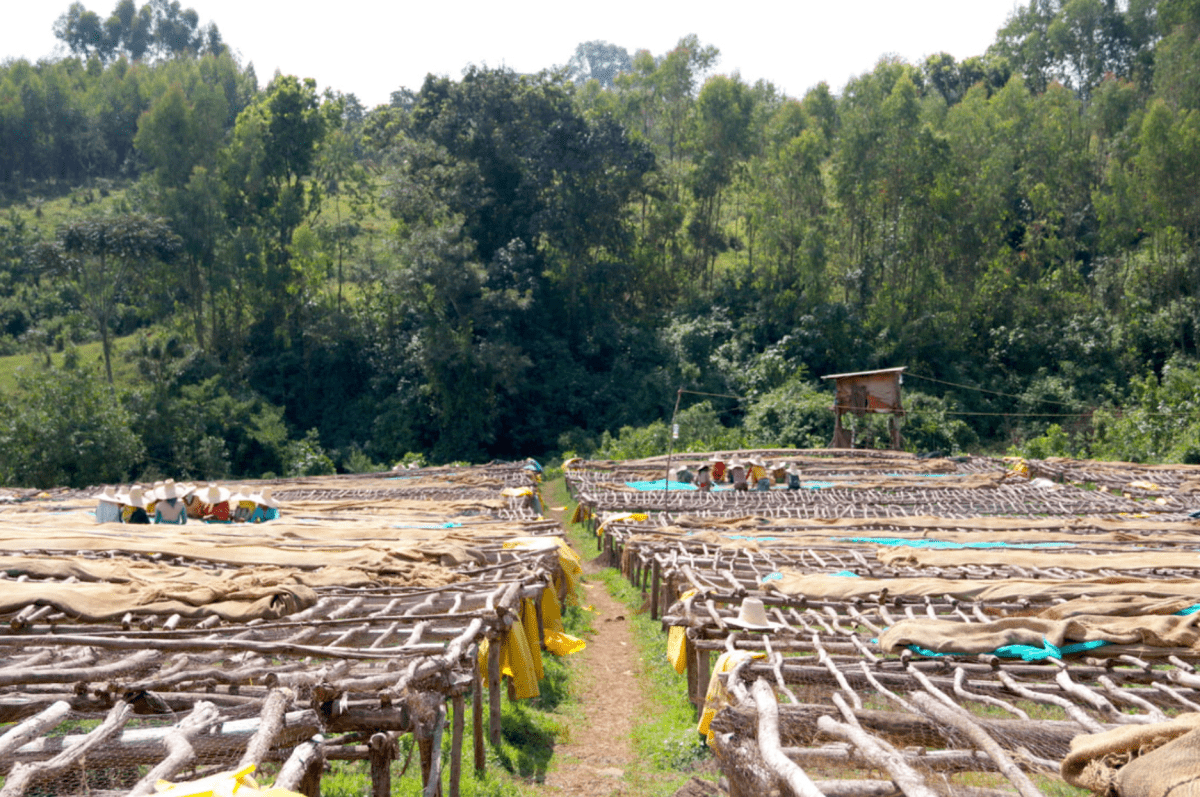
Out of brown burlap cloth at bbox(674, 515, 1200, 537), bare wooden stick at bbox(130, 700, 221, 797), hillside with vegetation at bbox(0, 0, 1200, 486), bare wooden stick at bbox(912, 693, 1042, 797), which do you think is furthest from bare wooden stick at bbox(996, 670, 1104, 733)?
hillside with vegetation at bbox(0, 0, 1200, 486)

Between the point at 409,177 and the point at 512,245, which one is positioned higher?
the point at 409,177

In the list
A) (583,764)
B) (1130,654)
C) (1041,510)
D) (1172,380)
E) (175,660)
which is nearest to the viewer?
(175,660)

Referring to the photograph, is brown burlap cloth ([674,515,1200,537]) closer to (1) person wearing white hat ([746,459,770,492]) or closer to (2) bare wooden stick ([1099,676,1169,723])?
(1) person wearing white hat ([746,459,770,492])

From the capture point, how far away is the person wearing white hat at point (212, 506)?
10.1m

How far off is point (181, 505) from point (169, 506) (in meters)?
0.12

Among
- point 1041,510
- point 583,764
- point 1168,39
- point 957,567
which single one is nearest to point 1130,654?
point 957,567

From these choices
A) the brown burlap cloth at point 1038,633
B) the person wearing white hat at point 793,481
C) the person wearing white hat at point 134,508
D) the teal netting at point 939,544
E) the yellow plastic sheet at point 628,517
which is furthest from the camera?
the person wearing white hat at point 793,481

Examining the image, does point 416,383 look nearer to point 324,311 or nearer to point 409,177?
point 324,311

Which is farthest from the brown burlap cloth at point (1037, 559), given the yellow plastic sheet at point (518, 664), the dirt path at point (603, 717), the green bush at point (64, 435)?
the green bush at point (64, 435)

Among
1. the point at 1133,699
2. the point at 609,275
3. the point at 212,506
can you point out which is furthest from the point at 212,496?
the point at 609,275

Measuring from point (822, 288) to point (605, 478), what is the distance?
1492 cm

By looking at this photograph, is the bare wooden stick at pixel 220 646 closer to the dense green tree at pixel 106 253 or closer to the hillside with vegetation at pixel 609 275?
the hillside with vegetation at pixel 609 275

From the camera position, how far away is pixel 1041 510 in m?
12.4

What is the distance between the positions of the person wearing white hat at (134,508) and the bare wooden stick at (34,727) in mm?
6964
